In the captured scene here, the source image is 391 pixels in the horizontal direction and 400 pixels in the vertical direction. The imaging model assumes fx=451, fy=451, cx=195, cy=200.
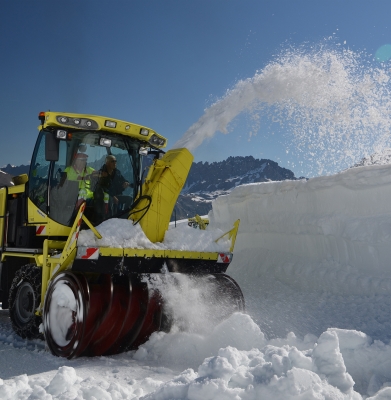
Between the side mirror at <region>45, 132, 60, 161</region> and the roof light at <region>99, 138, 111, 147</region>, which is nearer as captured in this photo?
the side mirror at <region>45, 132, 60, 161</region>

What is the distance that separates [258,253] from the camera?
1064 centimetres

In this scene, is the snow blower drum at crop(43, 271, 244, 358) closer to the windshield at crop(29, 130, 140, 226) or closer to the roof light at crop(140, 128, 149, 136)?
the windshield at crop(29, 130, 140, 226)

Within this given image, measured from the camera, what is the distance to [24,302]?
5.52 meters

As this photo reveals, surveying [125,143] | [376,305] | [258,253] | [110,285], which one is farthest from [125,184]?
[258,253]

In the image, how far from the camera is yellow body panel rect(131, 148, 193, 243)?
563 cm

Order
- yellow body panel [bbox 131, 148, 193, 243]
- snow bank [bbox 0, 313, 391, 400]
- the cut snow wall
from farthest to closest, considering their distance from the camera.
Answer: the cut snow wall, yellow body panel [bbox 131, 148, 193, 243], snow bank [bbox 0, 313, 391, 400]

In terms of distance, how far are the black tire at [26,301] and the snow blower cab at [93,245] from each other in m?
0.01

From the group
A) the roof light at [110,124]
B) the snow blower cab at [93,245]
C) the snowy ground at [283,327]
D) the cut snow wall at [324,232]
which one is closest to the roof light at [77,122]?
the snow blower cab at [93,245]

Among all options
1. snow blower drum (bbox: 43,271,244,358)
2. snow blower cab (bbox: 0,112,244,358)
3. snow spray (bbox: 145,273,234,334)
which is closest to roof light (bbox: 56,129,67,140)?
snow blower cab (bbox: 0,112,244,358)

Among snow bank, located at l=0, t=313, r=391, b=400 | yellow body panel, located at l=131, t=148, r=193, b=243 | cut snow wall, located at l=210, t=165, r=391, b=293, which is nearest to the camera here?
snow bank, located at l=0, t=313, r=391, b=400

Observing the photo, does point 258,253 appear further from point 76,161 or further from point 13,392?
point 13,392

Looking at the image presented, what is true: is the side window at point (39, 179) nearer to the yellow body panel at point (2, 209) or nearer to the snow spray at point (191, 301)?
the yellow body panel at point (2, 209)

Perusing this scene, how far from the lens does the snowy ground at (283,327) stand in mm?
2863

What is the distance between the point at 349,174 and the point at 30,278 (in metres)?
6.22
